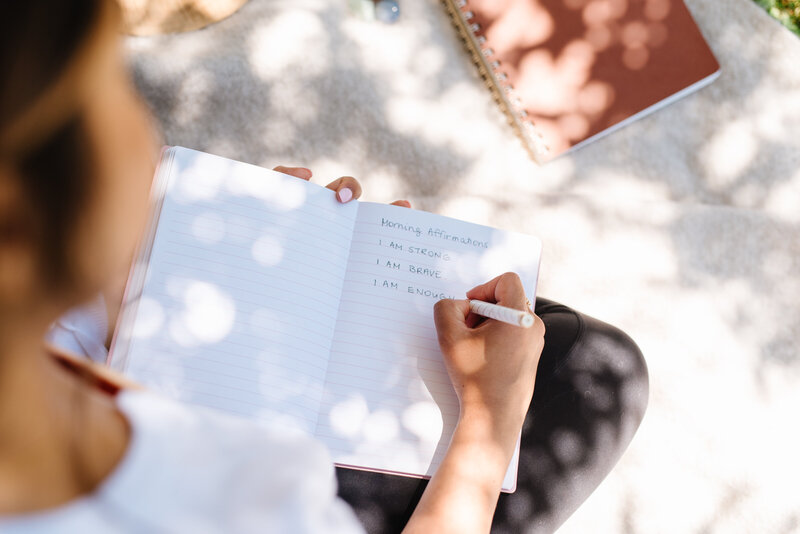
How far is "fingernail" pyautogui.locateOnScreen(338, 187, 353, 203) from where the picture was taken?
720 mm

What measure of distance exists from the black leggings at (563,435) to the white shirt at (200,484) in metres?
0.30

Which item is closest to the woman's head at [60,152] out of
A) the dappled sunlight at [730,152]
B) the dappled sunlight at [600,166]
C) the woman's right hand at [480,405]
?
the woman's right hand at [480,405]

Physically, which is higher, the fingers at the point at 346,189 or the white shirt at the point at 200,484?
the white shirt at the point at 200,484

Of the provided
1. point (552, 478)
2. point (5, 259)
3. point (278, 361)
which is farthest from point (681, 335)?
point (5, 259)

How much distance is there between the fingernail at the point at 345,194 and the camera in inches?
28.4

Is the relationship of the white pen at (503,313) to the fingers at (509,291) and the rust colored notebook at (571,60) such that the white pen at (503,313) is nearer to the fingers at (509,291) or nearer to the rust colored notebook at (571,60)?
the fingers at (509,291)

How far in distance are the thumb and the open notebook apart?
30mm

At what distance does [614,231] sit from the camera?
1.17m

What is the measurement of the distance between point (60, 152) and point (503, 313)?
479 mm

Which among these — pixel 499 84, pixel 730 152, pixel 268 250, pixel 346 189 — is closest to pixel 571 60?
pixel 499 84

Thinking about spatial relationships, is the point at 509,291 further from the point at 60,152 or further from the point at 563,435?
the point at 60,152

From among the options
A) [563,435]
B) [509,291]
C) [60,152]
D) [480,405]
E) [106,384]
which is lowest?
[563,435]

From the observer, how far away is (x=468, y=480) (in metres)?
0.68

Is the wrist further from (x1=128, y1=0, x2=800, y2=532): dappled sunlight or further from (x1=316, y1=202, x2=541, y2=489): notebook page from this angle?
(x1=128, y1=0, x2=800, y2=532): dappled sunlight
